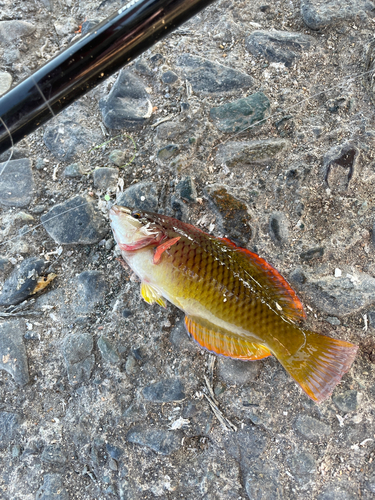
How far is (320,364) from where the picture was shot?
2566mm

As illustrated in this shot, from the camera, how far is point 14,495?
113 inches

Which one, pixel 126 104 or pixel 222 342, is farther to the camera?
pixel 126 104

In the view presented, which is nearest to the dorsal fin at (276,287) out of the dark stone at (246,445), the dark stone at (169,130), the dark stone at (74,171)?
the dark stone at (246,445)

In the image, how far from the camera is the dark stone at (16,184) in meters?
3.46

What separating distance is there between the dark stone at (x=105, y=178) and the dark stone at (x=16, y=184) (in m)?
0.63

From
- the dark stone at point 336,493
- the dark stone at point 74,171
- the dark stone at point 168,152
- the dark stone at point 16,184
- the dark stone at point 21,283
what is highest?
the dark stone at point 16,184

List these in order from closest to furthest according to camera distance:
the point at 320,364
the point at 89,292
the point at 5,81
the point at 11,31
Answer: the point at 320,364
the point at 89,292
the point at 5,81
the point at 11,31

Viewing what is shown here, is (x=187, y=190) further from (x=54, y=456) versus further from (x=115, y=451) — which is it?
(x=54, y=456)

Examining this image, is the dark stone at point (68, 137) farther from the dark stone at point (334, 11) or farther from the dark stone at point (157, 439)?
the dark stone at point (157, 439)

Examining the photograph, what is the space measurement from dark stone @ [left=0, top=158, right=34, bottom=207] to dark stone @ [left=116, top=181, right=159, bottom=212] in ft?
3.03

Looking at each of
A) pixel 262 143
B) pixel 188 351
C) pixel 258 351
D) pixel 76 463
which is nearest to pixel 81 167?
pixel 262 143

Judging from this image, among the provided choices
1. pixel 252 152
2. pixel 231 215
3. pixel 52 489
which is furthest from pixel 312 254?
pixel 52 489

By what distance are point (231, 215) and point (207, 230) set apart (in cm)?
23

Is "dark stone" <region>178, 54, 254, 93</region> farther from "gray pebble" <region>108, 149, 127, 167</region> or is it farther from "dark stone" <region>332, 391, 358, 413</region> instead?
"dark stone" <region>332, 391, 358, 413</region>
